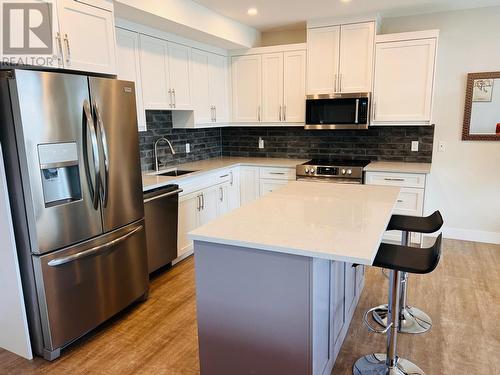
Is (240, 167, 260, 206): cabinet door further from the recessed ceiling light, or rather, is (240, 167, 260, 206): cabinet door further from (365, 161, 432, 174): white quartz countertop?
the recessed ceiling light

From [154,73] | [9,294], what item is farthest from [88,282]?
[154,73]

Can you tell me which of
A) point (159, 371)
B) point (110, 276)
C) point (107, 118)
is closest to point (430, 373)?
point (159, 371)

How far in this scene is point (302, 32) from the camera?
4.48m

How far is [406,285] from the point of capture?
2551 mm

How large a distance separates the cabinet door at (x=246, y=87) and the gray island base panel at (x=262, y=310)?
3071 mm

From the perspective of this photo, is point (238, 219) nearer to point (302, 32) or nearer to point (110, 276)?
point (110, 276)

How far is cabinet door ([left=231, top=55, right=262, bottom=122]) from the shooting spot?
4488mm

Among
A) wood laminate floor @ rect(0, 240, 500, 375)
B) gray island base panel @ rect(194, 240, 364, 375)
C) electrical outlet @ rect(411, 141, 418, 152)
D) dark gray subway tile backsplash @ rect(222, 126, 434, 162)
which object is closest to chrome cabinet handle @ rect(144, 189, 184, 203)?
wood laminate floor @ rect(0, 240, 500, 375)

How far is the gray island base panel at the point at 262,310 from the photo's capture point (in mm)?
1583

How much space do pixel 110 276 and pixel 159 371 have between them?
2.37ft

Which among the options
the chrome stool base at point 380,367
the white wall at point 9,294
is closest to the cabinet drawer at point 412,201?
the chrome stool base at point 380,367

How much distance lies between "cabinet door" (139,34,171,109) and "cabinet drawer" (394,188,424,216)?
2603 millimetres

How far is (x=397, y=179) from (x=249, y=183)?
1.72 metres

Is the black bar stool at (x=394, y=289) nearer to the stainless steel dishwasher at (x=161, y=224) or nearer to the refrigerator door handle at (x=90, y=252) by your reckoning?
the refrigerator door handle at (x=90, y=252)
